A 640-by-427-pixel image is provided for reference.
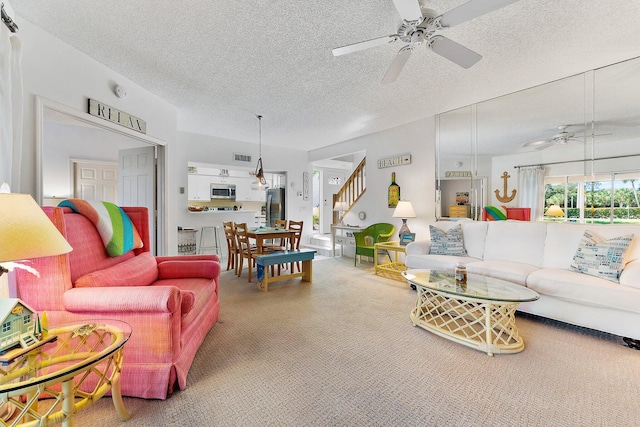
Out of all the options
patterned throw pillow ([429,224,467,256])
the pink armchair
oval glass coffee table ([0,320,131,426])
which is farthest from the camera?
patterned throw pillow ([429,224,467,256])

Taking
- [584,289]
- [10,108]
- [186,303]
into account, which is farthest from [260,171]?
[584,289]

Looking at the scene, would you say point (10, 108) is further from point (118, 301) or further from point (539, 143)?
point (539, 143)

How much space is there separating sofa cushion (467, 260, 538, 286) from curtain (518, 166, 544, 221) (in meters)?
0.98

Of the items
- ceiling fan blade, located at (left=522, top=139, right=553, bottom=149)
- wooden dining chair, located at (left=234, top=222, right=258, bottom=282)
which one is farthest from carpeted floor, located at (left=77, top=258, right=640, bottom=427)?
ceiling fan blade, located at (left=522, top=139, right=553, bottom=149)

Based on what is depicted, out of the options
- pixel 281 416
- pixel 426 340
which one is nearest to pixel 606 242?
pixel 426 340

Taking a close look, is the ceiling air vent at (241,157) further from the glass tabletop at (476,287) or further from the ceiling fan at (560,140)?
the ceiling fan at (560,140)

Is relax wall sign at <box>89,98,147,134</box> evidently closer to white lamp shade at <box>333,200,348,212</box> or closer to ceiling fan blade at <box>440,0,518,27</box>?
ceiling fan blade at <box>440,0,518,27</box>

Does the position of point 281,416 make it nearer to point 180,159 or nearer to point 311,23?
point 311,23

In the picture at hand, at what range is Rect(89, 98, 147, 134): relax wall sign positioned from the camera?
2838 mm

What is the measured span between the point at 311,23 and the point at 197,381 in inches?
111

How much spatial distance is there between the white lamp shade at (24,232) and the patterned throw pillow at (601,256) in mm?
3839

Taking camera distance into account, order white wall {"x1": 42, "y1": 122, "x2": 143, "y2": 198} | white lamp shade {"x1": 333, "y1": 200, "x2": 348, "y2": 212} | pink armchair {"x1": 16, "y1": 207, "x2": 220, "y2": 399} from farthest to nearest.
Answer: white lamp shade {"x1": 333, "y1": 200, "x2": 348, "y2": 212} < white wall {"x1": 42, "y1": 122, "x2": 143, "y2": 198} < pink armchair {"x1": 16, "y1": 207, "x2": 220, "y2": 399}

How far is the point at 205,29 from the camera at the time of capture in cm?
236

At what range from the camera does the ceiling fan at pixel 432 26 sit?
175cm
